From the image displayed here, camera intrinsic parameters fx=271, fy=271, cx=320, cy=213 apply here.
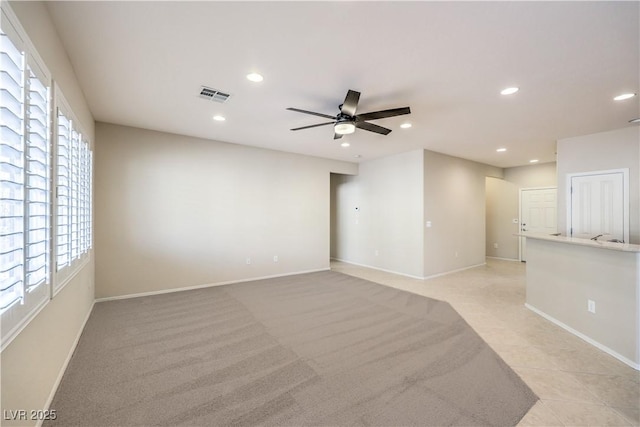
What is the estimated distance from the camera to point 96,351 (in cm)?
271

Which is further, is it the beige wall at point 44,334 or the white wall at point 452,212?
the white wall at point 452,212

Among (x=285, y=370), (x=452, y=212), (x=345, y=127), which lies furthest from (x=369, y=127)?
(x=452, y=212)

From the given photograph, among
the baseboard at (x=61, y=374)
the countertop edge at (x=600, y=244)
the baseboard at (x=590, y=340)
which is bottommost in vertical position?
the baseboard at (x=590, y=340)

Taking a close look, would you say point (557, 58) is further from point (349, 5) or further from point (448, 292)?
point (448, 292)

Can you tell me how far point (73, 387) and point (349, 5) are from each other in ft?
11.6

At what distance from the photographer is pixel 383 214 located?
6609mm

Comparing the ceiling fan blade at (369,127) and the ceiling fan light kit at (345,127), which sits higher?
the ceiling fan blade at (369,127)

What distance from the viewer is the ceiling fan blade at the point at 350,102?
2637mm

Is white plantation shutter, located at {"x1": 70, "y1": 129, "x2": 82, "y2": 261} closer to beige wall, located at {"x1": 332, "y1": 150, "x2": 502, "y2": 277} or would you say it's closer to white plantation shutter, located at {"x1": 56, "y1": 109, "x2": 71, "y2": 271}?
white plantation shutter, located at {"x1": 56, "y1": 109, "x2": 71, "y2": 271}

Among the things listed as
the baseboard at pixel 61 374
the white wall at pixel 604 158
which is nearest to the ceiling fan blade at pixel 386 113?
the baseboard at pixel 61 374

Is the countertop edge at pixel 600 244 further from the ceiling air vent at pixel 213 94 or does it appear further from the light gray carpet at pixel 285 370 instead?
the ceiling air vent at pixel 213 94

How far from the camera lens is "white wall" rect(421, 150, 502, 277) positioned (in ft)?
19.1

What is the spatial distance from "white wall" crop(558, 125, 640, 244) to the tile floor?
1897mm

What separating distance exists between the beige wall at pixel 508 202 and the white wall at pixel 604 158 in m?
2.86
